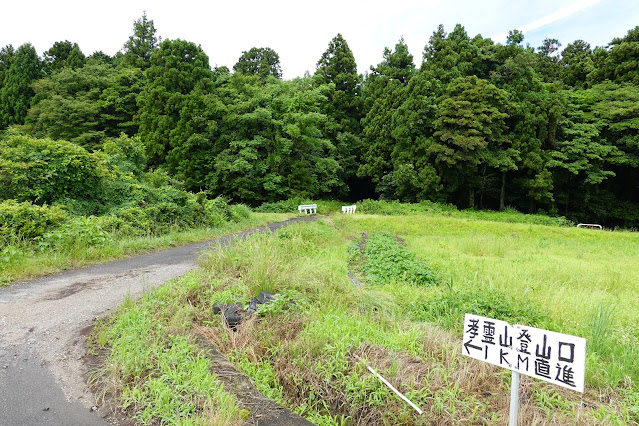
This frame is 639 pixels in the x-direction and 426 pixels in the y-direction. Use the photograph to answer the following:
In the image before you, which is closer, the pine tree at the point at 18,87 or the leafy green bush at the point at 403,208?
the leafy green bush at the point at 403,208

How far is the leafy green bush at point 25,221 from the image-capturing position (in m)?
6.30

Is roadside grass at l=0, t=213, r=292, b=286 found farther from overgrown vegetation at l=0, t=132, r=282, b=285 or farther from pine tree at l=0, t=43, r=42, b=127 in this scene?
pine tree at l=0, t=43, r=42, b=127

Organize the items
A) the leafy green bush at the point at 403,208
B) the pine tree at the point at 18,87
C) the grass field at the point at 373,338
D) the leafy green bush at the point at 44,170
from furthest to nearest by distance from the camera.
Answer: the pine tree at the point at 18,87 → the leafy green bush at the point at 403,208 → the leafy green bush at the point at 44,170 → the grass field at the point at 373,338

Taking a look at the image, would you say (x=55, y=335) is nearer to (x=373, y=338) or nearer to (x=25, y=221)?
(x=373, y=338)

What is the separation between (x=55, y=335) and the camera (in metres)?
3.43

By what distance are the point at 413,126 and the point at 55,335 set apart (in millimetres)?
22027

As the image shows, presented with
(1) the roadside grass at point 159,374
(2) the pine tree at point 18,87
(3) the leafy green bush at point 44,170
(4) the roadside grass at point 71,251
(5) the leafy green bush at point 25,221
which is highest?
(2) the pine tree at point 18,87

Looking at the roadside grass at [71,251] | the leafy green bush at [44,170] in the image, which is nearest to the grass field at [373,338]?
the roadside grass at [71,251]

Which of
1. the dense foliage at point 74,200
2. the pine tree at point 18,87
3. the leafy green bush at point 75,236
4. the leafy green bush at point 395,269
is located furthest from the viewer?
the pine tree at point 18,87

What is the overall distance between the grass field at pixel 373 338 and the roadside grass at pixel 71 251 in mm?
2398

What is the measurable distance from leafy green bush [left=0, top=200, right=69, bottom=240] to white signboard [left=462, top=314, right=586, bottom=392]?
295 inches

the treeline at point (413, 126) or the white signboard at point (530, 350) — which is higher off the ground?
the treeline at point (413, 126)

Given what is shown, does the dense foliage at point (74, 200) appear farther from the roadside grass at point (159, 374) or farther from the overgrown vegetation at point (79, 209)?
the roadside grass at point (159, 374)

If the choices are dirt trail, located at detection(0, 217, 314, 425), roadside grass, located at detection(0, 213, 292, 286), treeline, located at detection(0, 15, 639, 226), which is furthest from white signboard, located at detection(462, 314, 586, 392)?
treeline, located at detection(0, 15, 639, 226)
